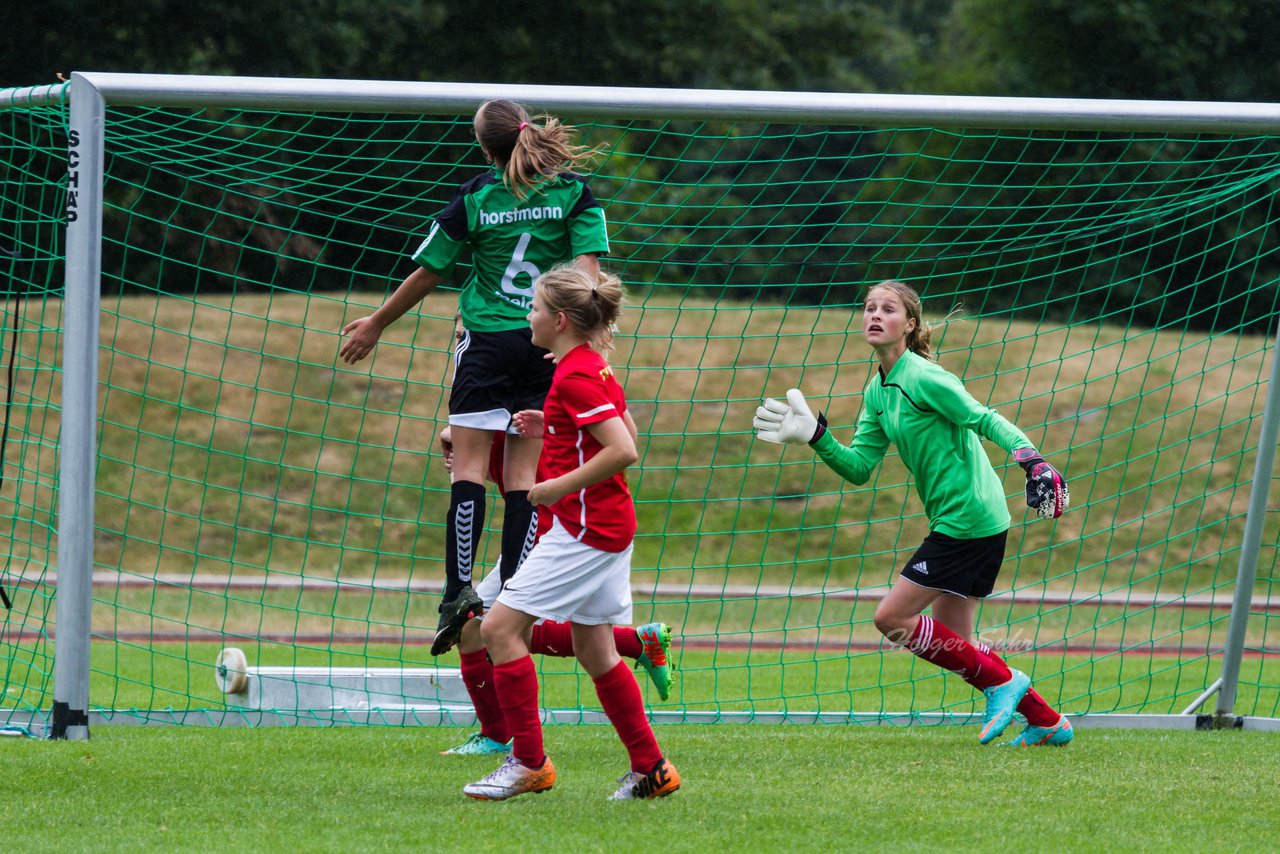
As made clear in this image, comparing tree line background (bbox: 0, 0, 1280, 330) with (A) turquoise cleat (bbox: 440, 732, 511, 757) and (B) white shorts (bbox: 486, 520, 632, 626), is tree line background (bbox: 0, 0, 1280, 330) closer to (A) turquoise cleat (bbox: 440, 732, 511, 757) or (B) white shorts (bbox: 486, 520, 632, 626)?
(A) turquoise cleat (bbox: 440, 732, 511, 757)

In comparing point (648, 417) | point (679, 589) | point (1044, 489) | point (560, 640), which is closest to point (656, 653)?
point (560, 640)

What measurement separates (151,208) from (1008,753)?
13.9 m

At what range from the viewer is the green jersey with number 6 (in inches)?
197

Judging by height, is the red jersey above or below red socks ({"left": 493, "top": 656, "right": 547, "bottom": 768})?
above

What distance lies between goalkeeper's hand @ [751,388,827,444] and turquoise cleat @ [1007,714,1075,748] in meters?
1.53

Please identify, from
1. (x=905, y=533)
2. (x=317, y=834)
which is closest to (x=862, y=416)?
(x=317, y=834)

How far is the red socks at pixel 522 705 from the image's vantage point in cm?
429

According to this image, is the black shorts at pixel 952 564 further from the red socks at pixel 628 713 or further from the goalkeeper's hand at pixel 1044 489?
the red socks at pixel 628 713

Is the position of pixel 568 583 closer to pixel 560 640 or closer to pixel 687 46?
pixel 560 640

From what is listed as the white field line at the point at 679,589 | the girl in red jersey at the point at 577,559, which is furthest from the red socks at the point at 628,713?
the white field line at the point at 679,589

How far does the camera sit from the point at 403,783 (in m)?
4.72

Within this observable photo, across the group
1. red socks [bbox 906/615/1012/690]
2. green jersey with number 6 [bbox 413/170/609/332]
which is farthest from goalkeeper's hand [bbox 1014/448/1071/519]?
green jersey with number 6 [bbox 413/170/609/332]

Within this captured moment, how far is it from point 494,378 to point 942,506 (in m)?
1.86

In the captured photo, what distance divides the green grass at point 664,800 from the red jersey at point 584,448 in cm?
82
